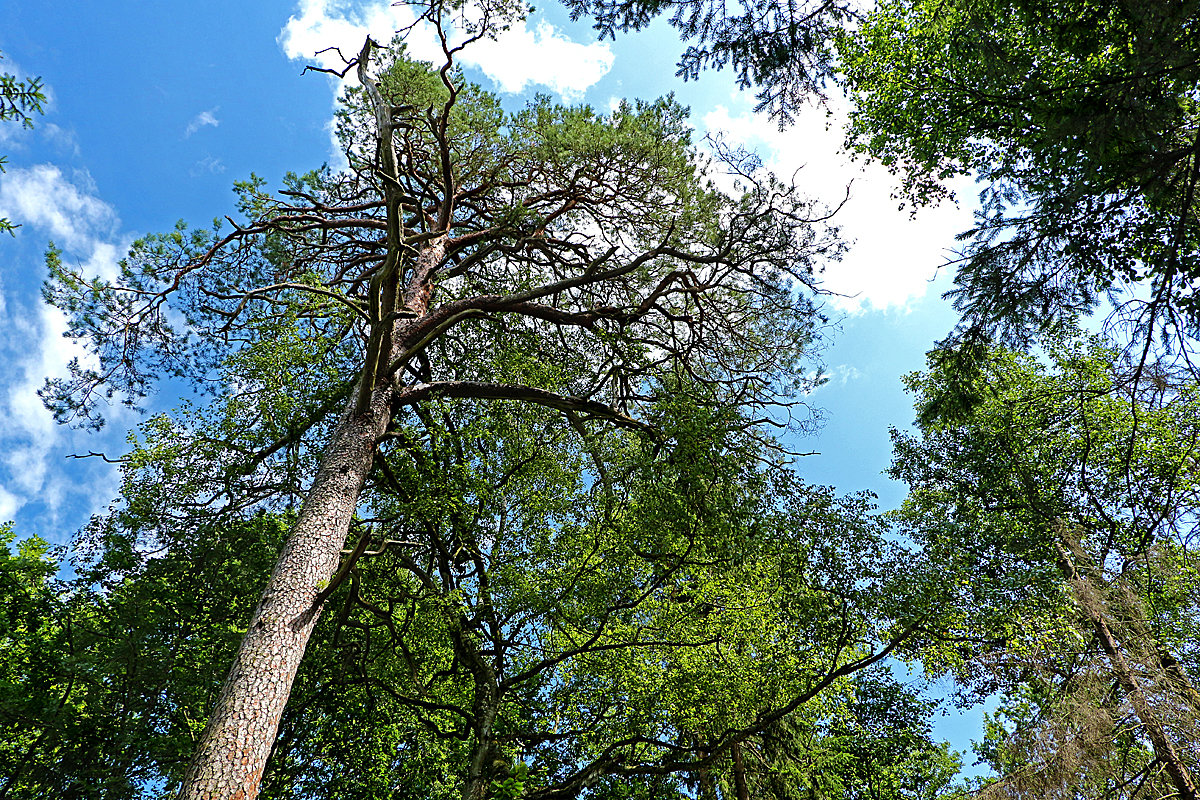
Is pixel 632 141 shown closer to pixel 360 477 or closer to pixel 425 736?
pixel 360 477

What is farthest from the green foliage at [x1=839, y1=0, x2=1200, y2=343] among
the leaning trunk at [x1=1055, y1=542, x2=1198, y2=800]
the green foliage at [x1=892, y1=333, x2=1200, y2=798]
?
the leaning trunk at [x1=1055, y1=542, x2=1198, y2=800]

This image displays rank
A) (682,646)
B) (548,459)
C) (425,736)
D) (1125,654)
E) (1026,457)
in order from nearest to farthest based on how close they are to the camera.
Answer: (682,646)
(548,459)
(1125,654)
(425,736)
(1026,457)

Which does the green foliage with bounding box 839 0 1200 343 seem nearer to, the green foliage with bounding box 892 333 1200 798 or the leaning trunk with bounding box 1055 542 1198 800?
the green foliage with bounding box 892 333 1200 798

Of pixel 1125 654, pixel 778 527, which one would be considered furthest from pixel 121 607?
pixel 1125 654

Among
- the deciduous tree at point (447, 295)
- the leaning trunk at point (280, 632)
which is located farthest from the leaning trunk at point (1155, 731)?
the leaning trunk at point (280, 632)

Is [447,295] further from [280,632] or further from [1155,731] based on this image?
[1155,731]

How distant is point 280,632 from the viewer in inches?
185

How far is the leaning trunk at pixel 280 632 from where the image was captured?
13.1 ft

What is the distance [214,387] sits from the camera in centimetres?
816

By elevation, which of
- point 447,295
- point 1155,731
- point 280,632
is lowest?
point 1155,731

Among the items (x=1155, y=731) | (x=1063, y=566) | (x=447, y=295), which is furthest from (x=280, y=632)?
(x=1063, y=566)

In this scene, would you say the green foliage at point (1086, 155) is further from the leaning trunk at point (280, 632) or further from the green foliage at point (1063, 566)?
the leaning trunk at point (280, 632)

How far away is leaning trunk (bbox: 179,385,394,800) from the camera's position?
3992 mm

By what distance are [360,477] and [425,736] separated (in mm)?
5307
